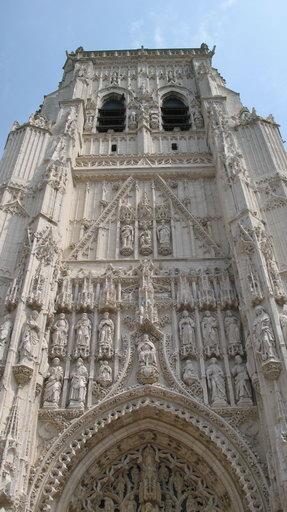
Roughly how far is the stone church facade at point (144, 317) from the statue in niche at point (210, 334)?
3 cm

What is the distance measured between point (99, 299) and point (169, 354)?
2.30 m

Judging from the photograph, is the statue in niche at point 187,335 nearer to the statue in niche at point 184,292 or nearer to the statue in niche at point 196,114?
the statue in niche at point 184,292

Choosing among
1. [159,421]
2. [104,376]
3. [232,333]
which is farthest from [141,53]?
[159,421]

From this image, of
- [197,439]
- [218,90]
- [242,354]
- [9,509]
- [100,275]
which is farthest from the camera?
[218,90]

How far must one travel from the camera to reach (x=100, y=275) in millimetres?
14273

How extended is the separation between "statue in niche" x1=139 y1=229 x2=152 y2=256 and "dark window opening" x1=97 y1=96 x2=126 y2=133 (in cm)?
656

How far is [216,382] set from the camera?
38.4 ft

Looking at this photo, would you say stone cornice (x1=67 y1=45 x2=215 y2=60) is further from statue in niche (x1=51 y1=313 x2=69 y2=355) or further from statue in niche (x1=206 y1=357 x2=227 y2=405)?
statue in niche (x1=206 y1=357 x2=227 y2=405)

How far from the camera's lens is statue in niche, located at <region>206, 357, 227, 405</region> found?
11.4m

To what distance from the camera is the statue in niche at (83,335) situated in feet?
40.7

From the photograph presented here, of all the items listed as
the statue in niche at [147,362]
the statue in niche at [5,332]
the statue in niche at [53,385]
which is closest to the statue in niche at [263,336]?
the statue in niche at [147,362]

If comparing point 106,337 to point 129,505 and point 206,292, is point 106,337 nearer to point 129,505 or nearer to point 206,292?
point 206,292

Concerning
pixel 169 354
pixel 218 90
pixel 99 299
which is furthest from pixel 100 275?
pixel 218 90

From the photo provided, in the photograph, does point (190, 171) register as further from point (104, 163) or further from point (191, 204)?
point (104, 163)
